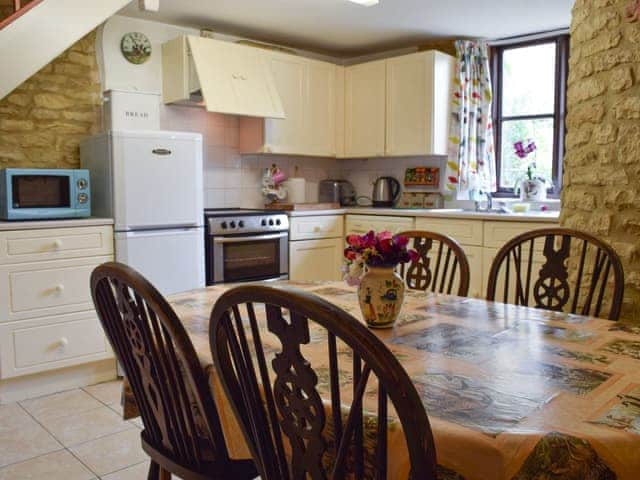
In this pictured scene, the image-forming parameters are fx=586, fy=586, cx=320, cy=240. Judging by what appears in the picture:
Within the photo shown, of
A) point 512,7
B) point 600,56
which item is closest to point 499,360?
point 600,56

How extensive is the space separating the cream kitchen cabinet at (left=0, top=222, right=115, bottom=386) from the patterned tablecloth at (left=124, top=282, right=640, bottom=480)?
1576mm

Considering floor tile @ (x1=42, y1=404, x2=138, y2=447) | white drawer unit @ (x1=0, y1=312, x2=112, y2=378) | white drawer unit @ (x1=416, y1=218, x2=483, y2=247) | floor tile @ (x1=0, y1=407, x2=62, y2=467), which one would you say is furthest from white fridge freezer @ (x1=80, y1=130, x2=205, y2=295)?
white drawer unit @ (x1=416, y1=218, x2=483, y2=247)

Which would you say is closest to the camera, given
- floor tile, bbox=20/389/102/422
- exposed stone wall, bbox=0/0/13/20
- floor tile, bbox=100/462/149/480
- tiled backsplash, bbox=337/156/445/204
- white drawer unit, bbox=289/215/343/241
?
floor tile, bbox=100/462/149/480

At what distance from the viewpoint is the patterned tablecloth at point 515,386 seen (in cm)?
92

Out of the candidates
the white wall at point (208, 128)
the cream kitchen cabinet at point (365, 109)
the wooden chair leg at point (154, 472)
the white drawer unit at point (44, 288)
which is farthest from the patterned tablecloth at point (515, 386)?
the cream kitchen cabinet at point (365, 109)

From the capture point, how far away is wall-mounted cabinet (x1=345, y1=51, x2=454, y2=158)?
4387mm

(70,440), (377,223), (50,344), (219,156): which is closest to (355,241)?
(70,440)

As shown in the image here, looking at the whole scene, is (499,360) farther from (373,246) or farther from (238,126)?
(238,126)

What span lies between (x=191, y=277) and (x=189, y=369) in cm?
250

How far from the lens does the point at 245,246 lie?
396 cm

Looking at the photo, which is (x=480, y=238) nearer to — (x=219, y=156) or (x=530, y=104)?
(x=530, y=104)

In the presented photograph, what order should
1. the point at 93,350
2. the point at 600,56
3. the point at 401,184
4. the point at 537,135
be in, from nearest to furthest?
the point at 600,56 → the point at 93,350 → the point at 537,135 → the point at 401,184

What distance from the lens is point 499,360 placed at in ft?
4.33

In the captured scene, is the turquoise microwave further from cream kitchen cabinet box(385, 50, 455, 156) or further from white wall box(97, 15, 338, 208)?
cream kitchen cabinet box(385, 50, 455, 156)
